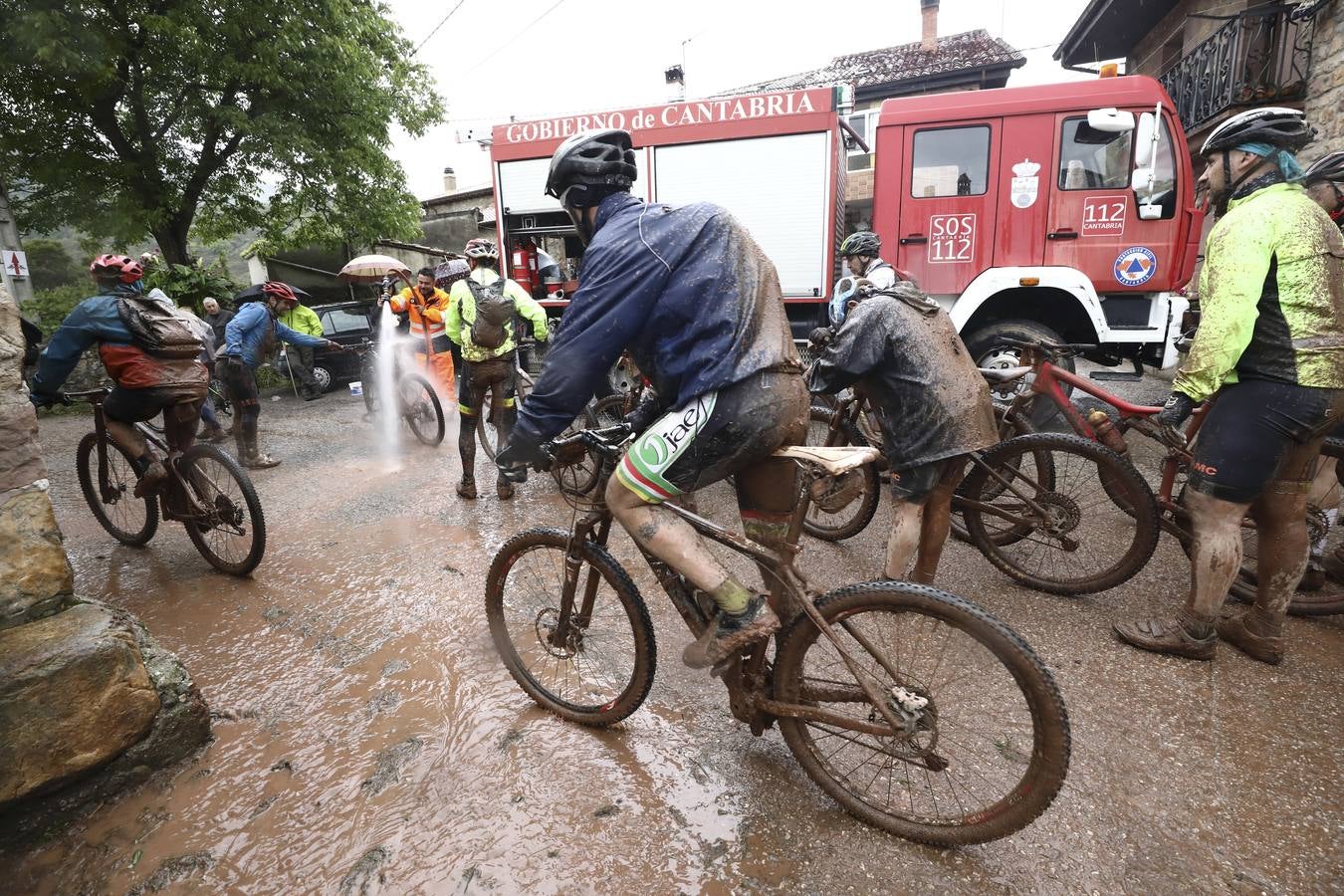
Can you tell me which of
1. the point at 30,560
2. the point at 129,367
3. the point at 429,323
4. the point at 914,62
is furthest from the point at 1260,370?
the point at 914,62

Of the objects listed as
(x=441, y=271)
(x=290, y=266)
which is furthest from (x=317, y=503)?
(x=290, y=266)

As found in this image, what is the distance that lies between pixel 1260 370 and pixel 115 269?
5.73m

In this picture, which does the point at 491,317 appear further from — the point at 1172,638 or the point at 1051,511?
the point at 1172,638

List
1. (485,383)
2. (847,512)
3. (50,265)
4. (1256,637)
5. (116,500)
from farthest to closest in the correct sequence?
(50,265), (485,383), (116,500), (847,512), (1256,637)

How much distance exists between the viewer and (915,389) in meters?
2.85

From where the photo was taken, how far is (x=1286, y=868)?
1.83 metres

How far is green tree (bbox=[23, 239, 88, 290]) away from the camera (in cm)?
2188

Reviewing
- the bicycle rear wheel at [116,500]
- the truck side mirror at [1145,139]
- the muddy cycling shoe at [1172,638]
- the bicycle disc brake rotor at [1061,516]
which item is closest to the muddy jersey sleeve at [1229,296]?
the bicycle disc brake rotor at [1061,516]

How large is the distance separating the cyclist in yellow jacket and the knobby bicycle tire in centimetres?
234

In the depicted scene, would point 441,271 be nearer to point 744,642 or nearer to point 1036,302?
point 744,642

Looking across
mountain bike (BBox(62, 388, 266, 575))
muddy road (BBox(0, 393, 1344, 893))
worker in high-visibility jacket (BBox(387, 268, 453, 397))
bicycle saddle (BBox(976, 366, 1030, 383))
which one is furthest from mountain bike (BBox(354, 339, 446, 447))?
bicycle saddle (BBox(976, 366, 1030, 383))

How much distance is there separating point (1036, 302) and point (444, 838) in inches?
263

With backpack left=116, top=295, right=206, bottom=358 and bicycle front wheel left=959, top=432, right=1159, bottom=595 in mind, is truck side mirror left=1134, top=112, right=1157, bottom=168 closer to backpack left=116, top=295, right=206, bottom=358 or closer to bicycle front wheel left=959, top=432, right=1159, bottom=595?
bicycle front wheel left=959, top=432, right=1159, bottom=595

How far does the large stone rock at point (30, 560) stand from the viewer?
232 centimetres
